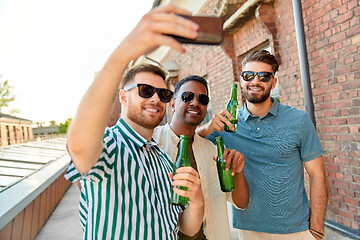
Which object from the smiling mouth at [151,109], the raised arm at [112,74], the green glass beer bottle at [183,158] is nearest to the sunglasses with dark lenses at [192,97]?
the green glass beer bottle at [183,158]

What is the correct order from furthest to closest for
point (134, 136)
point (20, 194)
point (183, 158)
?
1. point (20, 194)
2. point (183, 158)
3. point (134, 136)

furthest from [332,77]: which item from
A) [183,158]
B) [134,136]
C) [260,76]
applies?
[134,136]

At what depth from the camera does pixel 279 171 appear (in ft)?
6.17

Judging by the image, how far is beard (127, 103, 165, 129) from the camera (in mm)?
1253

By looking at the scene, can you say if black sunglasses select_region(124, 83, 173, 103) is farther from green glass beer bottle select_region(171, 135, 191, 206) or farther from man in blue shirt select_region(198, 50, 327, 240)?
man in blue shirt select_region(198, 50, 327, 240)

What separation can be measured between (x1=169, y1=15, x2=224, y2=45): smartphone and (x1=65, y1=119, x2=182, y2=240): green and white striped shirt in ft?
1.83

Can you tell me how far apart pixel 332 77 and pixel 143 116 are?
2.55m

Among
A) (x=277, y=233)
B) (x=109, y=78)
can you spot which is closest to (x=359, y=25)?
(x=277, y=233)

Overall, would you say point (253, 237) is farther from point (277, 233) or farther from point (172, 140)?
point (172, 140)

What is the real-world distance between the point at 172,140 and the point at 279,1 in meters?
2.77

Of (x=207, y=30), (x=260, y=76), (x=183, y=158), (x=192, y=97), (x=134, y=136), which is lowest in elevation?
(x=183, y=158)

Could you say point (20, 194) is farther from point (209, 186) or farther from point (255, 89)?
point (255, 89)

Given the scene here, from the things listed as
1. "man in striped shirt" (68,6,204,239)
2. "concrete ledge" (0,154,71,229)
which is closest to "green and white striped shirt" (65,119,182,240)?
"man in striped shirt" (68,6,204,239)

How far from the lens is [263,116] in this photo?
2025 mm
